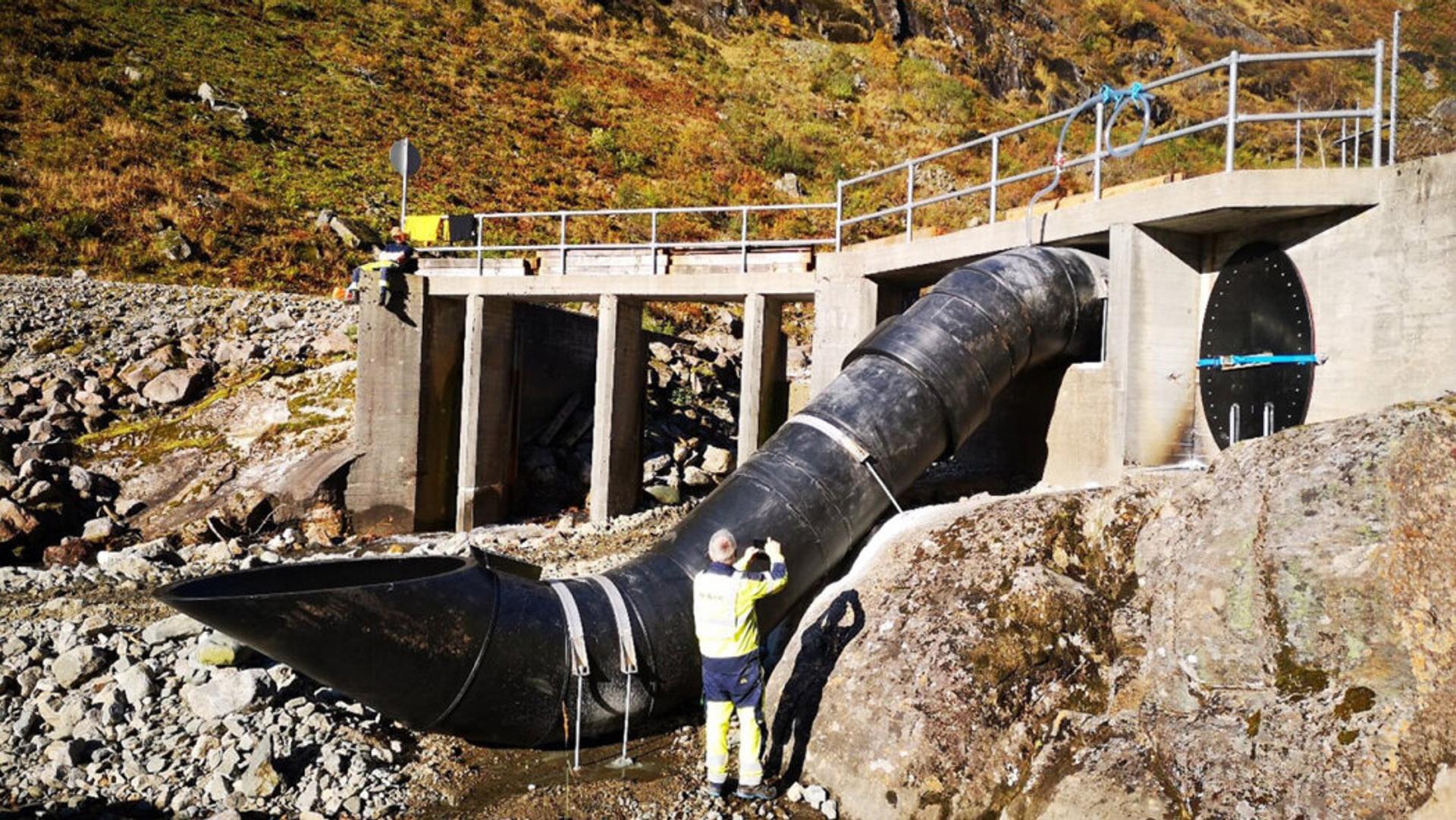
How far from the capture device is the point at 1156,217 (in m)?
7.68

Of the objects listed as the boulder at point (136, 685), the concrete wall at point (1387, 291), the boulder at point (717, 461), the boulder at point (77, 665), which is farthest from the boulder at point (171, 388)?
the concrete wall at point (1387, 291)

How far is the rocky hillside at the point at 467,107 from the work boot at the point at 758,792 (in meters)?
15.0

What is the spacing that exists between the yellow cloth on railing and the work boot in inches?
482

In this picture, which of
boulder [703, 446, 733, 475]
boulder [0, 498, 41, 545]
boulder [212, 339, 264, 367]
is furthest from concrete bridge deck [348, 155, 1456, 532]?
boulder [0, 498, 41, 545]

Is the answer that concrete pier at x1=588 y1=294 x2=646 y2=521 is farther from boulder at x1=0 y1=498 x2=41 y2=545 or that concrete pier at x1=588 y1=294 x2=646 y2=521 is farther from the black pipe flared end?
boulder at x1=0 y1=498 x2=41 y2=545

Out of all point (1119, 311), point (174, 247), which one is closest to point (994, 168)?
point (1119, 311)

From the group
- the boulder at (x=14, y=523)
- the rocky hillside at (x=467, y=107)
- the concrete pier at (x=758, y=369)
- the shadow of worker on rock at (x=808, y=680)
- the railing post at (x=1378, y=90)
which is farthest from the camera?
the rocky hillside at (x=467, y=107)

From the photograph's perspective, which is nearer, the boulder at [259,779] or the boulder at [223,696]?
the boulder at [259,779]

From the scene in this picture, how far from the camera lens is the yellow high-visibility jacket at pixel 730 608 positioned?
6.00 m

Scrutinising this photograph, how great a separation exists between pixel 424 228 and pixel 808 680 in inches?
473

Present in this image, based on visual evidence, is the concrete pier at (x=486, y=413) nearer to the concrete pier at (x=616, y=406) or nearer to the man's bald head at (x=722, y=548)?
the concrete pier at (x=616, y=406)

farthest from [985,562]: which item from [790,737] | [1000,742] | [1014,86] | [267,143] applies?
[1014,86]

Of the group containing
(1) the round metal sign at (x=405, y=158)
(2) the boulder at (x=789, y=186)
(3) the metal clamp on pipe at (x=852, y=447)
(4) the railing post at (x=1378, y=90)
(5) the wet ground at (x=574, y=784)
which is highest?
(2) the boulder at (x=789, y=186)

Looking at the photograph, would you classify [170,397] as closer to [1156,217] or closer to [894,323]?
[894,323]
